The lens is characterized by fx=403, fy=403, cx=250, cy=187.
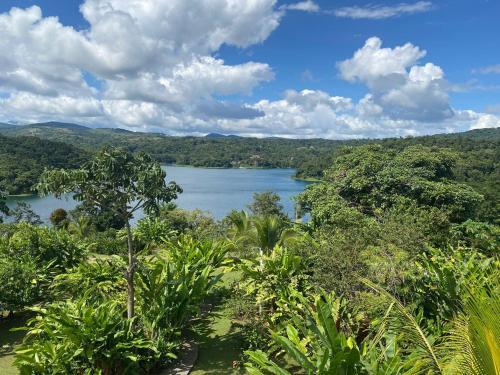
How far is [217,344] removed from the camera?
27.3 ft

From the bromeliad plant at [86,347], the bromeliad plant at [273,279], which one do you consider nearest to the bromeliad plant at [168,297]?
the bromeliad plant at [86,347]

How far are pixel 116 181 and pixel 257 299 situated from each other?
12.4 feet

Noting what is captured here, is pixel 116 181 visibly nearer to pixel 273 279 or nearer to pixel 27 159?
pixel 273 279

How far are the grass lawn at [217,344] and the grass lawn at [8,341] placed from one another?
3269 millimetres

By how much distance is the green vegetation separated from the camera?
4.47m

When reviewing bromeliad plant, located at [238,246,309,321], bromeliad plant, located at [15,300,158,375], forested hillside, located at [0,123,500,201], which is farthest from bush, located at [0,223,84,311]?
forested hillside, located at [0,123,500,201]

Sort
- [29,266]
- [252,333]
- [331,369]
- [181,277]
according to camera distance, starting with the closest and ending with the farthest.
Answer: [331,369]
[252,333]
[181,277]
[29,266]

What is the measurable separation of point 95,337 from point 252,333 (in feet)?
9.59

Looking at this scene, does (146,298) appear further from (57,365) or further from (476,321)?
(476,321)

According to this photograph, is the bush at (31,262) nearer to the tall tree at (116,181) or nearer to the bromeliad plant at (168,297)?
the bromeliad plant at (168,297)

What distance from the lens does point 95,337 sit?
618cm

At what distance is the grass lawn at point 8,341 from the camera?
7.32 m

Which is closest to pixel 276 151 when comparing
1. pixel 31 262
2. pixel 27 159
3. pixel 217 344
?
pixel 27 159

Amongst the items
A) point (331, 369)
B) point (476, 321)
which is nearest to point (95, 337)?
point (331, 369)
